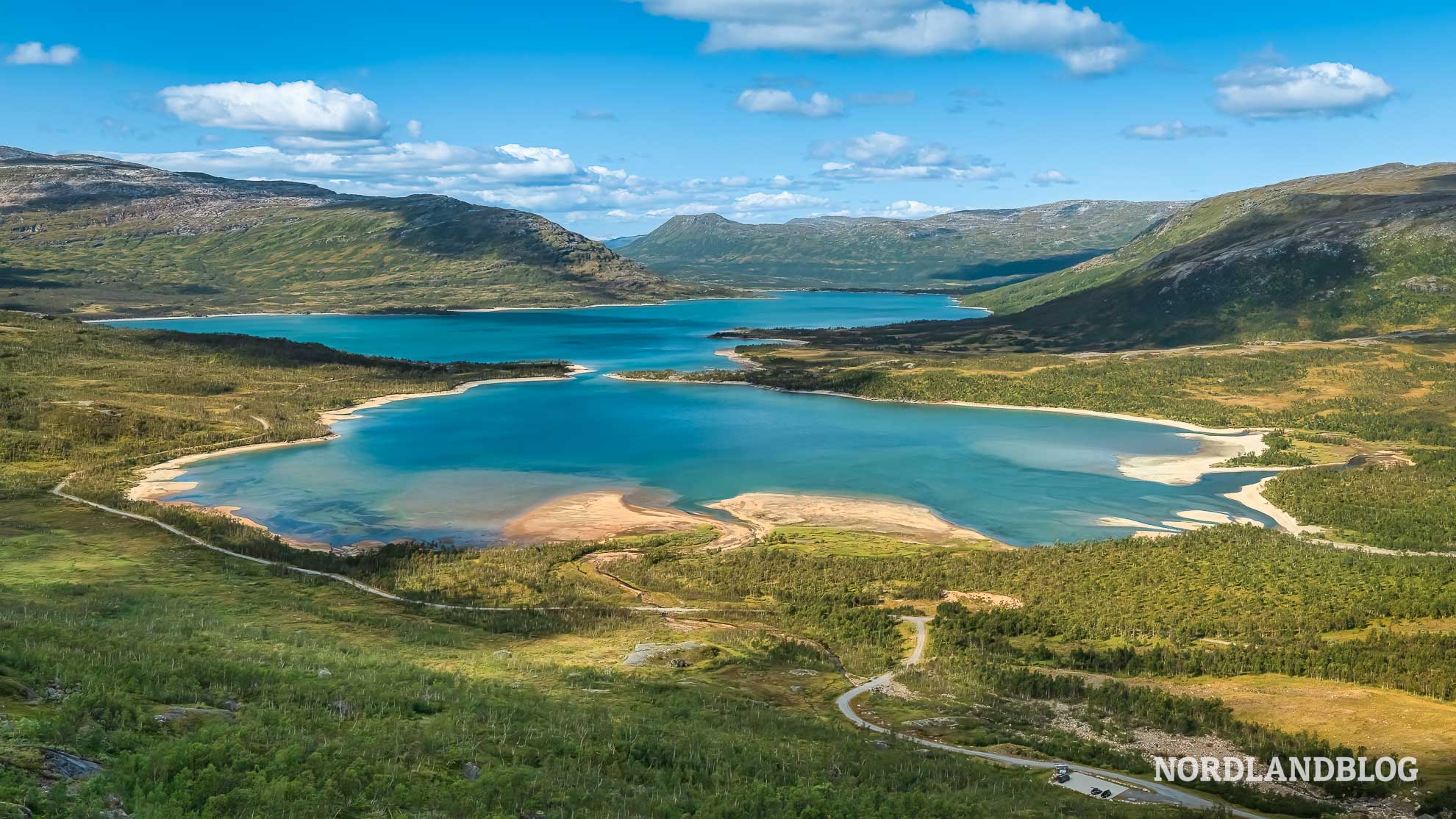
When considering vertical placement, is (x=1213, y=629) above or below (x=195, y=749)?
below

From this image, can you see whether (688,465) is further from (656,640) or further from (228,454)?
(656,640)

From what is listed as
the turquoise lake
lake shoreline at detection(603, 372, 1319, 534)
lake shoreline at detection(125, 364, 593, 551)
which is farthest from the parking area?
lake shoreline at detection(125, 364, 593, 551)

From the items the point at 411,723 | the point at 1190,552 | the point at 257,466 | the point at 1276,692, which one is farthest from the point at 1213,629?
the point at 257,466

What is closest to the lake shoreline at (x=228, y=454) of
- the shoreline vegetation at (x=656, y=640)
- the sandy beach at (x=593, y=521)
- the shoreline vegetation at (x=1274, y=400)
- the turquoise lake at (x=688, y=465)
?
the turquoise lake at (x=688, y=465)

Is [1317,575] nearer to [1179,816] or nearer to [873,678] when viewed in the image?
[873,678]

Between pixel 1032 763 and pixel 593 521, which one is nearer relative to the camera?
pixel 1032 763

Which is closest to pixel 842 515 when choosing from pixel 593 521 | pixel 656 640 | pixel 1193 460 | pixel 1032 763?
pixel 593 521
